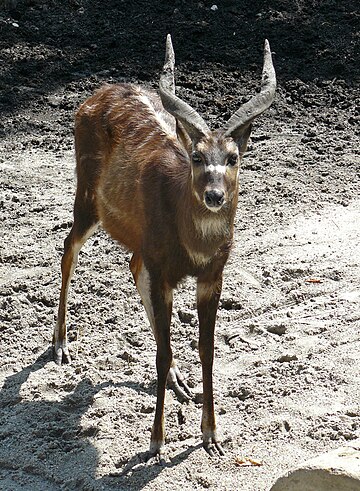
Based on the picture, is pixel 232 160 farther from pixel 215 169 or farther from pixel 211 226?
pixel 211 226

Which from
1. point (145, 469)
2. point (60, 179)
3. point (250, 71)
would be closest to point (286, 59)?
point (250, 71)

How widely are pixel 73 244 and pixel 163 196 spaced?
4.35ft

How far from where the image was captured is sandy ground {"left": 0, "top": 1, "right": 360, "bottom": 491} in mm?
5992

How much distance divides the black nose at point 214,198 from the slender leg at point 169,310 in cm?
88

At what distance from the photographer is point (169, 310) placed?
607 centimetres

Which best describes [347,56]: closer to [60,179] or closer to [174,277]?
[60,179]

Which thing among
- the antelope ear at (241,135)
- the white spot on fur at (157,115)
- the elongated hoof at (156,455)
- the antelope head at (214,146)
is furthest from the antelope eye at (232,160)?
the elongated hoof at (156,455)

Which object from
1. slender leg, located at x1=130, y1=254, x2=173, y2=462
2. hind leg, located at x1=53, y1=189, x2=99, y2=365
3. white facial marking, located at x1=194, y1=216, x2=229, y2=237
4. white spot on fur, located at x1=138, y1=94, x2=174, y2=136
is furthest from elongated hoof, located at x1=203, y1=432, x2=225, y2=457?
white spot on fur, located at x1=138, y1=94, x2=174, y2=136

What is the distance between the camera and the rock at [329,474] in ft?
14.9

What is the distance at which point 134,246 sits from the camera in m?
6.70

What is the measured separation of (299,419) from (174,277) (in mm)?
1157

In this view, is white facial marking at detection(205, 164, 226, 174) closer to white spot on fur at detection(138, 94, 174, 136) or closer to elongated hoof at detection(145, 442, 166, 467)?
white spot on fur at detection(138, 94, 174, 136)

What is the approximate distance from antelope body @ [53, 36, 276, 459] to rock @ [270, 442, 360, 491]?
1.23m

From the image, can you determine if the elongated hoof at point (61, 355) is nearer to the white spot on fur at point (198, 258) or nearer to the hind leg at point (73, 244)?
the hind leg at point (73, 244)
